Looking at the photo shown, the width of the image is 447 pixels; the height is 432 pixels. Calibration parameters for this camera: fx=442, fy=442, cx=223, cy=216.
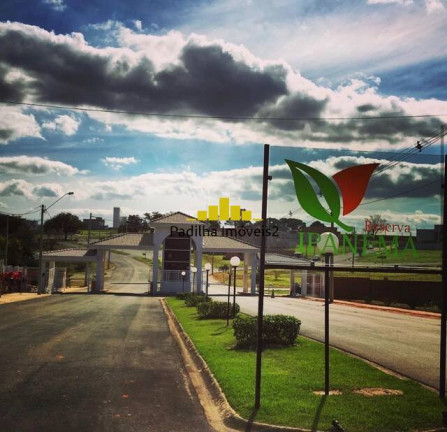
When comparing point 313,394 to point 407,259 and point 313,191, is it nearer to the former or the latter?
point 407,259

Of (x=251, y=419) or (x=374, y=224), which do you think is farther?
(x=374, y=224)

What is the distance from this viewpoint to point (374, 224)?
34.2 ft

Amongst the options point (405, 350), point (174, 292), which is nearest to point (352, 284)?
point (174, 292)

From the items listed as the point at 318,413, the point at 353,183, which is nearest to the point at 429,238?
the point at 353,183

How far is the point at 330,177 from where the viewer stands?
32.2 ft

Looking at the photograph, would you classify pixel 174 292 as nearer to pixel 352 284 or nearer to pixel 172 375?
pixel 352 284

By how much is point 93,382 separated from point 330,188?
702 centimetres

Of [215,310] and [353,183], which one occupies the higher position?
[353,183]

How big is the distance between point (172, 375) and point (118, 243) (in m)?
45.1

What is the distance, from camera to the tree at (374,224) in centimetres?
1035

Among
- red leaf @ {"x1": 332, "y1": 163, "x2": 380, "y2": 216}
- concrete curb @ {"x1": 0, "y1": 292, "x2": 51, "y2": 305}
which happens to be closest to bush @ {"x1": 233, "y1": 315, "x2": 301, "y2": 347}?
red leaf @ {"x1": 332, "y1": 163, "x2": 380, "y2": 216}

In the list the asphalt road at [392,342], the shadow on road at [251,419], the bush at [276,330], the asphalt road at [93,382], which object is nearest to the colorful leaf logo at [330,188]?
the shadow on road at [251,419]

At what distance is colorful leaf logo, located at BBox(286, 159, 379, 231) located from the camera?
32.0 feet

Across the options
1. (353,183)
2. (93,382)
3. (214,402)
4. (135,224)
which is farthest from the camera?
(135,224)
